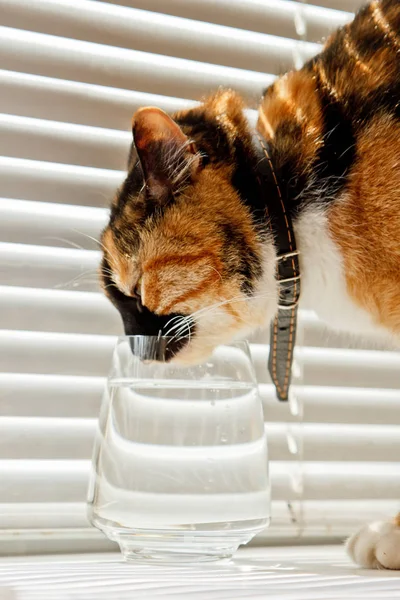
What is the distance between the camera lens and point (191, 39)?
1183 mm

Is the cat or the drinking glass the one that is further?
the cat

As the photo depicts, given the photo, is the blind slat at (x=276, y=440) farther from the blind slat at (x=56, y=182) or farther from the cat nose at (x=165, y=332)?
the blind slat at (x=56, y=182)

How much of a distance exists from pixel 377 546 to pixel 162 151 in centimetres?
60

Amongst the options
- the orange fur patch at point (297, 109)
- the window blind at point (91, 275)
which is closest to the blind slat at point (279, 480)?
the window blind at point (91, 275)

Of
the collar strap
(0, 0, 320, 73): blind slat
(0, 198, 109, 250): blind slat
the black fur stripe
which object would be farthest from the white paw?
(0, 0, 320, 73): blind slat

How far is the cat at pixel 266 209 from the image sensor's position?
94 cm

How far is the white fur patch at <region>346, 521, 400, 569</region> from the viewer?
33.5 inches

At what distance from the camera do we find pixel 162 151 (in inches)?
37.8

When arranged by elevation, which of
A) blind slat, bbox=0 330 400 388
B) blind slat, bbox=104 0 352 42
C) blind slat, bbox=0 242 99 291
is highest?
blind slat, bbox=104 0 352 42

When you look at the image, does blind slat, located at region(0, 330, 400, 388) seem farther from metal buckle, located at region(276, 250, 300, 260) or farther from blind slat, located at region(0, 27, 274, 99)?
blind slat, located at region(0, 27, 274, 99)

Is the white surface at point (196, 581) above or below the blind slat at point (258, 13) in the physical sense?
below

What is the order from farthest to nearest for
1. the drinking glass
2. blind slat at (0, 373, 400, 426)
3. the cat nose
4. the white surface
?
1. blind slat at (0, 373, 400, 426)
2. the cat nose
3. the drinking glass
4. the white surface

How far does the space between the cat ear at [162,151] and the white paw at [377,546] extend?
554 millimetres

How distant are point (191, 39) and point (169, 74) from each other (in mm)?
78
